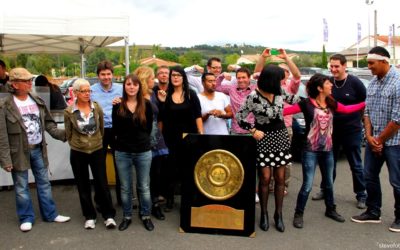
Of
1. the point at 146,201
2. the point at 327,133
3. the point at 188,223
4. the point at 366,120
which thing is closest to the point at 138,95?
the point at 146,201

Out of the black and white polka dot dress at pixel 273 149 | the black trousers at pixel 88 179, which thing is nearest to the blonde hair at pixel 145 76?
the black trousers at pixel 88 179

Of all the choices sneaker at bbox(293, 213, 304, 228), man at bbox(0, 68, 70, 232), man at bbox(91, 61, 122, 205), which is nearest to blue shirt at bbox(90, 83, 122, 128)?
man at bbox(91, 61, 122, 205)

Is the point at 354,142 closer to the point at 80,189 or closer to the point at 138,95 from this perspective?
the point at 138,95

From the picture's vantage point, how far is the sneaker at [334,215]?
13.6ft

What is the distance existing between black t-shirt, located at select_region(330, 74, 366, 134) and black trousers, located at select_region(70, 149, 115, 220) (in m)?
2.78

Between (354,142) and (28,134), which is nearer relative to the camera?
(28,134)

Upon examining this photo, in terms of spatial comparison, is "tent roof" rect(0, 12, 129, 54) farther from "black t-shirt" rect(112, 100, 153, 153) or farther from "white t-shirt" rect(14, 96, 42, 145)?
"black t-shirt" rect(112, 100, 153, 153)

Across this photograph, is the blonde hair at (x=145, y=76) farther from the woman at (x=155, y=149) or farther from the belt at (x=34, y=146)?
the belt at (x=34, y=146)

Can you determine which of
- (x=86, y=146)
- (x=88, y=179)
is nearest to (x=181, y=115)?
(x=86, y=146)

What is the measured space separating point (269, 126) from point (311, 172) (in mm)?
755

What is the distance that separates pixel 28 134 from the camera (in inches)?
153

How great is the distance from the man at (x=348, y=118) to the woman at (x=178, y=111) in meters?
1.68

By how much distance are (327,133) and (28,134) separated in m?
3.16

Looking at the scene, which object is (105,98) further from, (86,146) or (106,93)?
(86,146)
